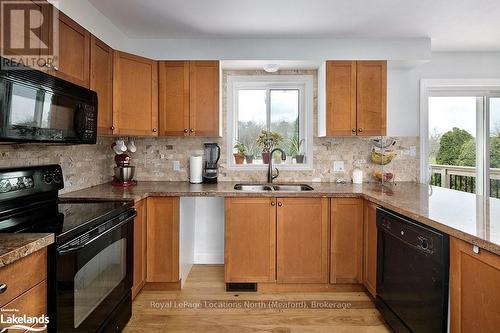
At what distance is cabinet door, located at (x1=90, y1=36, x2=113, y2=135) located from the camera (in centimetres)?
214

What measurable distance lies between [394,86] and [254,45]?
1.59m

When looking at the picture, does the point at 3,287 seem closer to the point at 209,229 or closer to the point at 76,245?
the point at 76,245

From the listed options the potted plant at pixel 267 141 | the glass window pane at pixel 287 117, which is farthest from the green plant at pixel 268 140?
the glass window pane at pixel 287 117

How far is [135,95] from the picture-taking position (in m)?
2.56

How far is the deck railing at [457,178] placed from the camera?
321 cm

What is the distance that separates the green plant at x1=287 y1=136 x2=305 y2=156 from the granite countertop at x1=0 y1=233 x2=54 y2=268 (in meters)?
2.43

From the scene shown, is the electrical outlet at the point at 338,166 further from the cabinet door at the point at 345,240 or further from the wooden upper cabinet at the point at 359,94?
the cabinet door at the point at 345,240

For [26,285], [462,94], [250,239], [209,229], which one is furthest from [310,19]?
[26,285]

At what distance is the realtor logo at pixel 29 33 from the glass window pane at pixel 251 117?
186cm

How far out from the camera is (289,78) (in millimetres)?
3104

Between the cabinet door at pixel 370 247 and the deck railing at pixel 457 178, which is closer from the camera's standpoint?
the cabinet door at pixel 370 247

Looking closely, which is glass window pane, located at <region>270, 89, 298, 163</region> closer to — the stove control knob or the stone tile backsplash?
the stone tile backsplash

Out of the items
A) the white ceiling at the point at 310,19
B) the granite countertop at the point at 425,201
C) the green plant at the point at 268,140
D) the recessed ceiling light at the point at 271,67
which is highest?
the white ceiling at the point at 310,19

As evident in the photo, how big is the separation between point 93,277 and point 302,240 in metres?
1.58
